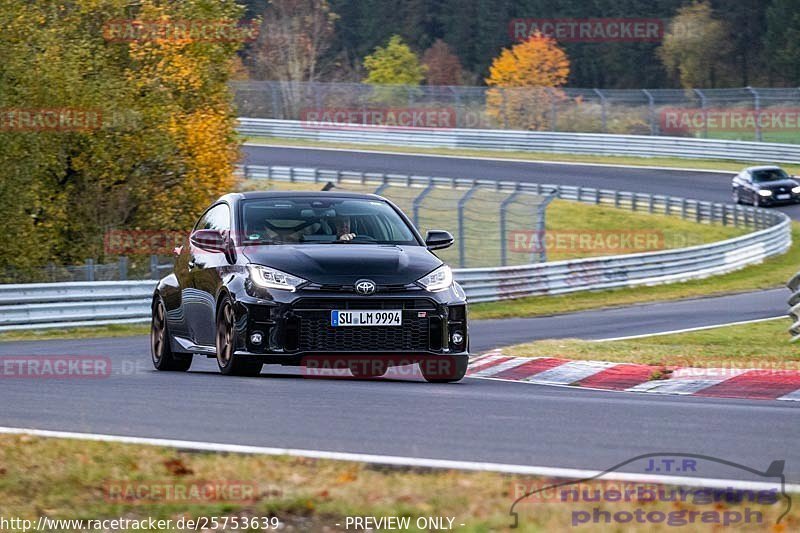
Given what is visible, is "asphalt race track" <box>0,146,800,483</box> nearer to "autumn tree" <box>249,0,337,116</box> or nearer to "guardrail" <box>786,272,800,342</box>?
"guardrail" <box>786,272,800,342</box>

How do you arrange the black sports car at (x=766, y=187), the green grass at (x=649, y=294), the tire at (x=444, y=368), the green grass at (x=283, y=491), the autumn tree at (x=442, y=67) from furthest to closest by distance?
the autumn tree at (x=442, y=67) → the black sports car at (x=766, y=187) → the green grass at (x=649, y=294) → the tire at (x=444, y=368) → the green grass at (x=283, y=491)

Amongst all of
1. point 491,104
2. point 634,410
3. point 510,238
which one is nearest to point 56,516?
point 634,410

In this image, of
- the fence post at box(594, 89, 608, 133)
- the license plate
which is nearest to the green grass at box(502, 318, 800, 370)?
the license plate

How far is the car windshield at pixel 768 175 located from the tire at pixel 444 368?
36.3 m

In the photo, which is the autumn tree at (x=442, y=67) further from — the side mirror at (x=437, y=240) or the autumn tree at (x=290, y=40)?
the side mirror at (x=437, y=240)

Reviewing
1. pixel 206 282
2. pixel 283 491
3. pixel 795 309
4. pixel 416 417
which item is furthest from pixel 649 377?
pixel 283 491

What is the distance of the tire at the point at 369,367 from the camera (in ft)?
35.3

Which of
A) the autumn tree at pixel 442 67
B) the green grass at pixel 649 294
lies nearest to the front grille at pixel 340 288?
the green grass at pixel 649 294

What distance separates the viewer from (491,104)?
58.6 metres

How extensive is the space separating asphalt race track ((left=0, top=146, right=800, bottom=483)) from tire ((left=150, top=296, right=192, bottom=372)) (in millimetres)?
177

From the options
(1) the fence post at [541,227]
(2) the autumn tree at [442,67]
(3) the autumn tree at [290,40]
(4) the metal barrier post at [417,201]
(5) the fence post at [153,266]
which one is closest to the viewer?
(5) the fence post at [153,266]

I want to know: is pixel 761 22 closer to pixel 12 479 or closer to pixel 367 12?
pixel 367 12

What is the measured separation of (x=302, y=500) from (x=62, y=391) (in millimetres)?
4799

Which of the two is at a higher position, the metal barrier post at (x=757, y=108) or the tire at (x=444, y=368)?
the tire at (x=444, y=368)
